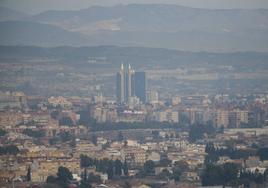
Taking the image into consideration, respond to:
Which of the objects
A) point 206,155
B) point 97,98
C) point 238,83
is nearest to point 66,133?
point 206,155

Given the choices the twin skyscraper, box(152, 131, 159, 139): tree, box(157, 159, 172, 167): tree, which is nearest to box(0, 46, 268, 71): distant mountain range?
the twin skyscraper

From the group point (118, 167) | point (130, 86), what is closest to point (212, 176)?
point (118, 167)

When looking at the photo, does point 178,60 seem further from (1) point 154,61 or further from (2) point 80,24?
(2) point 80,24

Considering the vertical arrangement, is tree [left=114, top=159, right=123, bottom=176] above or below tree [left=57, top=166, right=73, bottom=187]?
below

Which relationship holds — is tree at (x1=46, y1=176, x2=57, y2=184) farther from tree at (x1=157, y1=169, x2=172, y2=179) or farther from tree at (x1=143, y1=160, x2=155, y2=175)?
tree at (x1=143, y1=160, x2=155, y2=175)

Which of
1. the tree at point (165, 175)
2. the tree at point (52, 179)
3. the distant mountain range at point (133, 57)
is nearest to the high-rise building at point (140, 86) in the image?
the distant mountain range at point (133, 57)

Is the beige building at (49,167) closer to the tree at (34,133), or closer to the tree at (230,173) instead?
the tree at (230,173)
